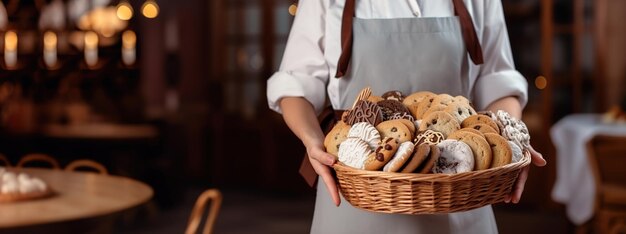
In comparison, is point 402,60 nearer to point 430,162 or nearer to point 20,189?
point 430,162

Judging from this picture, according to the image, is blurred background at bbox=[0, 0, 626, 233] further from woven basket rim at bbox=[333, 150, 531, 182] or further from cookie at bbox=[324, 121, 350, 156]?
woven basket rim at bbox=[333, 150, 531, 182]

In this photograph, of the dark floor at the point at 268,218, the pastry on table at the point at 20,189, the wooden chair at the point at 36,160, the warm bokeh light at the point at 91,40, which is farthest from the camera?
the warm bokeh light at the point at 91,40

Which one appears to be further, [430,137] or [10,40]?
[10,40]

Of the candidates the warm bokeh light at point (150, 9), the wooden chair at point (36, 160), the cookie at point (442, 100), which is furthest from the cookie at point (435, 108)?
the warm bokeh light at point (150, 9)

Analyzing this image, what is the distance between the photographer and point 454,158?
1282 millimetres

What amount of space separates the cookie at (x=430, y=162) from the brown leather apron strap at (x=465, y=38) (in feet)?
1.30

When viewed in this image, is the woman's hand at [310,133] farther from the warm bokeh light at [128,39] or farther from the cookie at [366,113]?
the warm bokeh light at [128,39]

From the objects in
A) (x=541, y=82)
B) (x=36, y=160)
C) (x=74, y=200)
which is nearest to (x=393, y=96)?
(x=74, y=200)

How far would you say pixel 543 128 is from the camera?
575 cm

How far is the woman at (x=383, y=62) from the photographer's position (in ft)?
5.32

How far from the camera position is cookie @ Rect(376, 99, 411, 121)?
140cm

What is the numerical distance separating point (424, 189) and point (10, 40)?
12.2 feet

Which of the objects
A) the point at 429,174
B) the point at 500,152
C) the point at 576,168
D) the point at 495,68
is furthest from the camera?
the point at 576,168

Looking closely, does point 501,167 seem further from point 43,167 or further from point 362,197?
point 43,167
